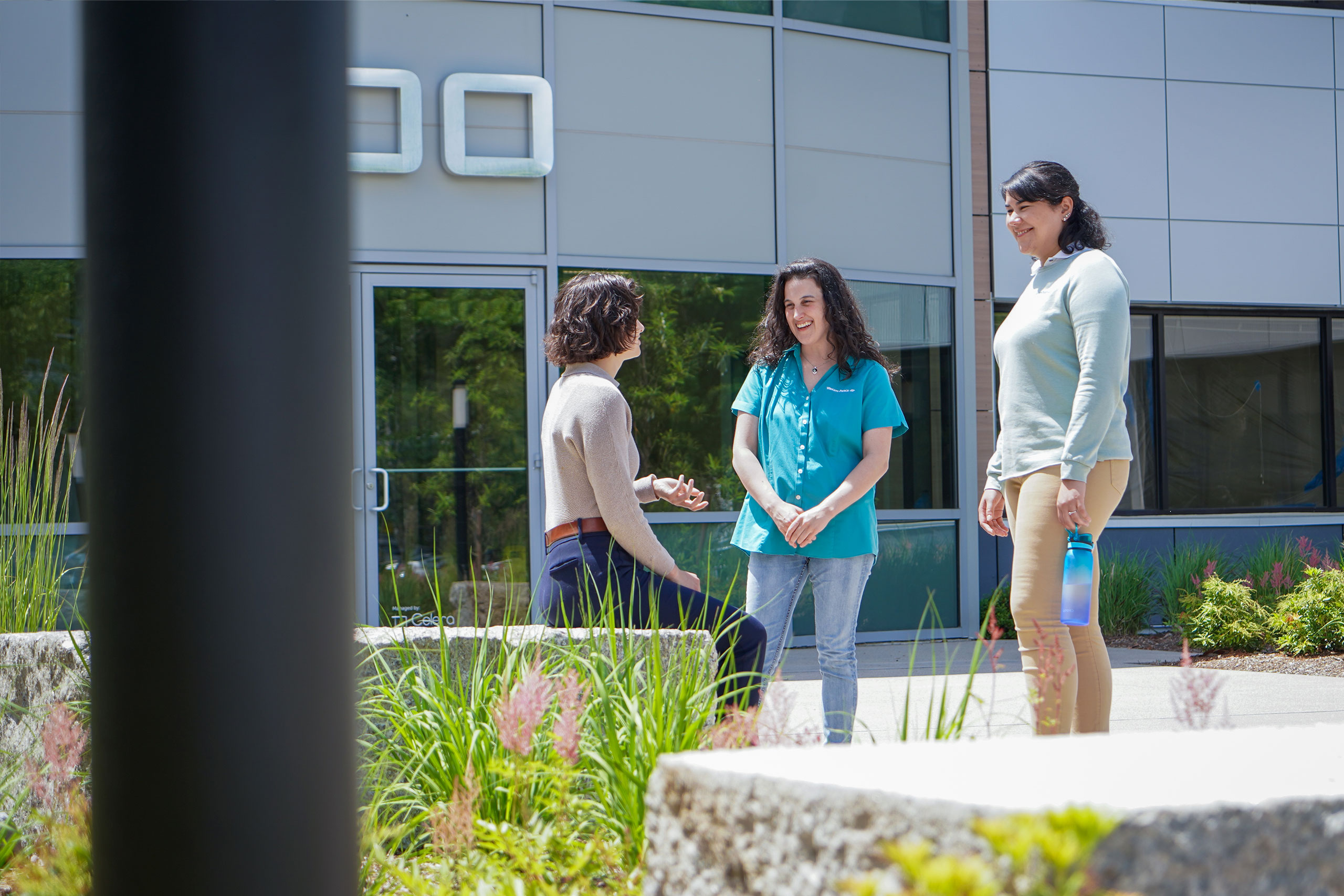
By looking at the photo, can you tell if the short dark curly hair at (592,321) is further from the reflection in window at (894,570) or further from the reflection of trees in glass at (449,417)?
the reflection in window at (894,570)

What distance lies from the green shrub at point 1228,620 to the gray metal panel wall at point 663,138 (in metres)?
3.72

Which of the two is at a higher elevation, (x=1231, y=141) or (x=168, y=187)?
(x=1231, y=141)

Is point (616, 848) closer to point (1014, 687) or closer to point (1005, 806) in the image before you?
point (1005, 806)

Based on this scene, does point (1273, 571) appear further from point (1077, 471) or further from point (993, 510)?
point (1077, 471)

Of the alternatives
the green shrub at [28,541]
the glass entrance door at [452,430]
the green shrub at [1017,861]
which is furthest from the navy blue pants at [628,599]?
the glass entrance door at [452,430]

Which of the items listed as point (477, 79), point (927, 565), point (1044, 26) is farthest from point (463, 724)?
point (1044, 26)

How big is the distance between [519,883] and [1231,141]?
11276mm

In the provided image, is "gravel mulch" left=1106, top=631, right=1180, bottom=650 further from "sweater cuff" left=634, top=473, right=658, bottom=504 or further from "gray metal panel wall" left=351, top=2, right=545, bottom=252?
"sweater cuff" left=634, top=473, right=658, bottom=504

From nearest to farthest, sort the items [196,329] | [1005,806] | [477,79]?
1. [196,329]
2. [1005,806]
3. [477,79]

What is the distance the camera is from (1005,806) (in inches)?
49.4

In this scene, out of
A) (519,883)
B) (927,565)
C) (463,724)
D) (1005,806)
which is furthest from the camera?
(927,565)

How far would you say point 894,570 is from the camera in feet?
29.9

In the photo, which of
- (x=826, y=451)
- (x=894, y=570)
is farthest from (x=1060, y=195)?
(x=894, y=570)

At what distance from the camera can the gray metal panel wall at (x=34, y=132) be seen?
780 cm
